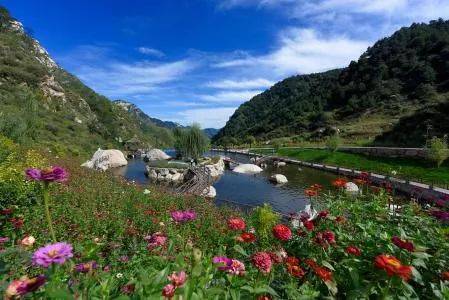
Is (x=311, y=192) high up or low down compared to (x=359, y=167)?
up

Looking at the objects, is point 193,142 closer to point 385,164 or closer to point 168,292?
point 385,164

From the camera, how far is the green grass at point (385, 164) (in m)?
32.2

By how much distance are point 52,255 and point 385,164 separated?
149ft

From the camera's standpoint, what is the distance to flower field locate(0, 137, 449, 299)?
7.23 ft

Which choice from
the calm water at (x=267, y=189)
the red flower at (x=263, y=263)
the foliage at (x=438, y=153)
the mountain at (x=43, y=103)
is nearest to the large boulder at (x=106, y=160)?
the mountain at (x=43, y=103)

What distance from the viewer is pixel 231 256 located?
579cm

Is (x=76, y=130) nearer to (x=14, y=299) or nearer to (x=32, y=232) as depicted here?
(x=32, y=232)

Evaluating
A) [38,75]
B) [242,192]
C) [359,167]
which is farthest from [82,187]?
[38,75]

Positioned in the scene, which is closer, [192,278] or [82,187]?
[192,278]

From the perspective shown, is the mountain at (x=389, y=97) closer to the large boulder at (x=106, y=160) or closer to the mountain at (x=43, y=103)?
the large boulder at (x=106, y=160)

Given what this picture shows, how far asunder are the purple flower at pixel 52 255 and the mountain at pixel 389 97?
5849cm

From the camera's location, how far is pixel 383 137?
6084cm

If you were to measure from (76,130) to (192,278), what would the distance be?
72922mm

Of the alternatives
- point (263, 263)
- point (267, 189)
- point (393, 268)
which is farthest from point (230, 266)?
point (267, 189)
